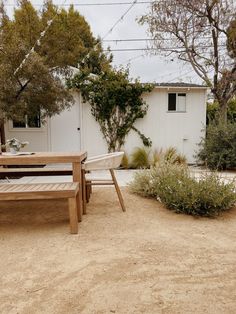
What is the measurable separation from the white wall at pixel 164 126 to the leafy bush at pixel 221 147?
888 mm

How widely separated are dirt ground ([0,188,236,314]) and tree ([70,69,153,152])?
5101mm

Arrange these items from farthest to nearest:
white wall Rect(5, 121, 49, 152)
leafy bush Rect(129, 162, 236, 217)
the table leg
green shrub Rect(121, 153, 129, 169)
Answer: white wall Rect(5, 121, 49, 152) → green shrub Rect(121, 153, 129, 169) → leafy bush Rect(129, 162, 236, 217) → the table leg

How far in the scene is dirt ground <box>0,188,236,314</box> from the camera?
1.73 metres

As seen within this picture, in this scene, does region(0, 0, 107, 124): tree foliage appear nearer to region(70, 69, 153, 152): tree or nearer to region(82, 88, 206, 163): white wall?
region(70, 69, 153, 152): tree

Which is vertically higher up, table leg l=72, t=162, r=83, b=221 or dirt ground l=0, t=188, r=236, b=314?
table leg l=72, t=162, r=83, b=221

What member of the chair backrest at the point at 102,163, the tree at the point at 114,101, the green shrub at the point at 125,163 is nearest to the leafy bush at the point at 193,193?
the chair backrest at the point at 102,163

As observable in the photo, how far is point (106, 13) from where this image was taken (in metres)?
9.96

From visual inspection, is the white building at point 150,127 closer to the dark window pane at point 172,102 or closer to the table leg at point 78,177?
the dark window pane at point 172,102

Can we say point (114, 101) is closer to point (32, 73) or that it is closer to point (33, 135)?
point (33, 135)

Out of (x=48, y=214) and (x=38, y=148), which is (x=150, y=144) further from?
(x=48, y=214)

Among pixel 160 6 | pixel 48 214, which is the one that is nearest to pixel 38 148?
pixel 48 214

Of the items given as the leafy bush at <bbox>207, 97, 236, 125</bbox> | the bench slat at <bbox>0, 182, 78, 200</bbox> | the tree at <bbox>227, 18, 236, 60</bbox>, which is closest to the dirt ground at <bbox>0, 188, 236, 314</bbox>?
the bench slat at <bbox>0, 182, 78, 200</bbox>

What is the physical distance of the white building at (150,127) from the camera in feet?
27.9

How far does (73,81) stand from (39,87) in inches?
69.5
